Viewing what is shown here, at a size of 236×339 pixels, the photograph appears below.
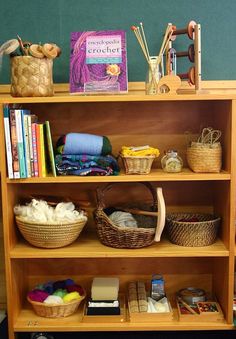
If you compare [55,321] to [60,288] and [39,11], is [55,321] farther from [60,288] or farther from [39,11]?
[39,11]

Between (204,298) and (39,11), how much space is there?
158 cm

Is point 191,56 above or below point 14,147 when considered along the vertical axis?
above

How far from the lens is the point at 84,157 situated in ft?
6.61

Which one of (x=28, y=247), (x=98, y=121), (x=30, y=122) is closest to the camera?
(x=30, y=122)

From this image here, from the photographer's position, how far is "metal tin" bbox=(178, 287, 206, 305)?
2.17 meters

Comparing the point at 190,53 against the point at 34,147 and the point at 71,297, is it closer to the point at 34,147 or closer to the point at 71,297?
the point at 34,147

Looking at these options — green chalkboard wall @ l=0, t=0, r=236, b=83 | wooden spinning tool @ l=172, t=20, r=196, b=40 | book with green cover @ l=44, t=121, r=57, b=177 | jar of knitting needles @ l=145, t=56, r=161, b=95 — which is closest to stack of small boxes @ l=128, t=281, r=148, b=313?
book with green cover @ l=44, t=121, r=57, b=177

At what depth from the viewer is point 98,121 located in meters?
2.22

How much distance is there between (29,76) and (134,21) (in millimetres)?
600

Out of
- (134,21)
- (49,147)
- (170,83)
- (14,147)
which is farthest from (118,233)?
(134,21)

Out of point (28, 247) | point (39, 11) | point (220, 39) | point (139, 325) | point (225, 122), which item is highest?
point (39, 11)

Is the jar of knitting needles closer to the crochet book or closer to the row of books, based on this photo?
the crochet book

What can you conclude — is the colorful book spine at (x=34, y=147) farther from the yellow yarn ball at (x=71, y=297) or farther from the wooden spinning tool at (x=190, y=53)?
the wooden spinning tool at (x=190, y=53)

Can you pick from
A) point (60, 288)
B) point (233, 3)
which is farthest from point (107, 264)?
point (233, 3)
